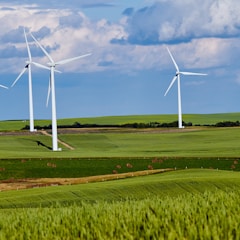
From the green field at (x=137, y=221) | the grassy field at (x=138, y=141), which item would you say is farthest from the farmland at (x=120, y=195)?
the grassy field at (x=138, y=141)

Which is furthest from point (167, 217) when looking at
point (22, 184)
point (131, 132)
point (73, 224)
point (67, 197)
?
point (131, 132)

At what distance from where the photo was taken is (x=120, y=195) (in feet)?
138

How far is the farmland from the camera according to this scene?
61.5 ft

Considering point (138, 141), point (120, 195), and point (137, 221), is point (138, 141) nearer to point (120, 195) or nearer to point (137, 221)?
point (120, 195)

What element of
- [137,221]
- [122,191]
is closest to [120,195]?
[122,191]

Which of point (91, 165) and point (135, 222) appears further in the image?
point (91, 165)

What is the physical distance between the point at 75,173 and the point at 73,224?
51.9 meters

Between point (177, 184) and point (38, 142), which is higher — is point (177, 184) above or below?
below

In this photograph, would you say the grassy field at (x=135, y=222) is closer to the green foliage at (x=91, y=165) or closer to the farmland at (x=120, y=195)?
the farmland at (x=120, y=195)

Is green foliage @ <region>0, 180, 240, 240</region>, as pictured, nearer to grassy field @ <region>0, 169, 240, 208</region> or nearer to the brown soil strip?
grassy field @ <region>0, 169, 240, 208</region>

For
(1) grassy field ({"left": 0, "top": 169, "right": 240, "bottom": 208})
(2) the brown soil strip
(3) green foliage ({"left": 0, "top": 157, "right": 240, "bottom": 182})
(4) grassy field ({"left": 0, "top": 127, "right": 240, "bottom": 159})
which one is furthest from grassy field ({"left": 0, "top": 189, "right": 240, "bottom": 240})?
(4) grassy field ({"left": 0, "top": 127, "right": 240, "bottom": 159})

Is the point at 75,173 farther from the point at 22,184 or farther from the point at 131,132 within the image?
the point at 131,132

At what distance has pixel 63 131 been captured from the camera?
145000mm

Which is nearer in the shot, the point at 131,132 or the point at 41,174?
the point at 41,174
